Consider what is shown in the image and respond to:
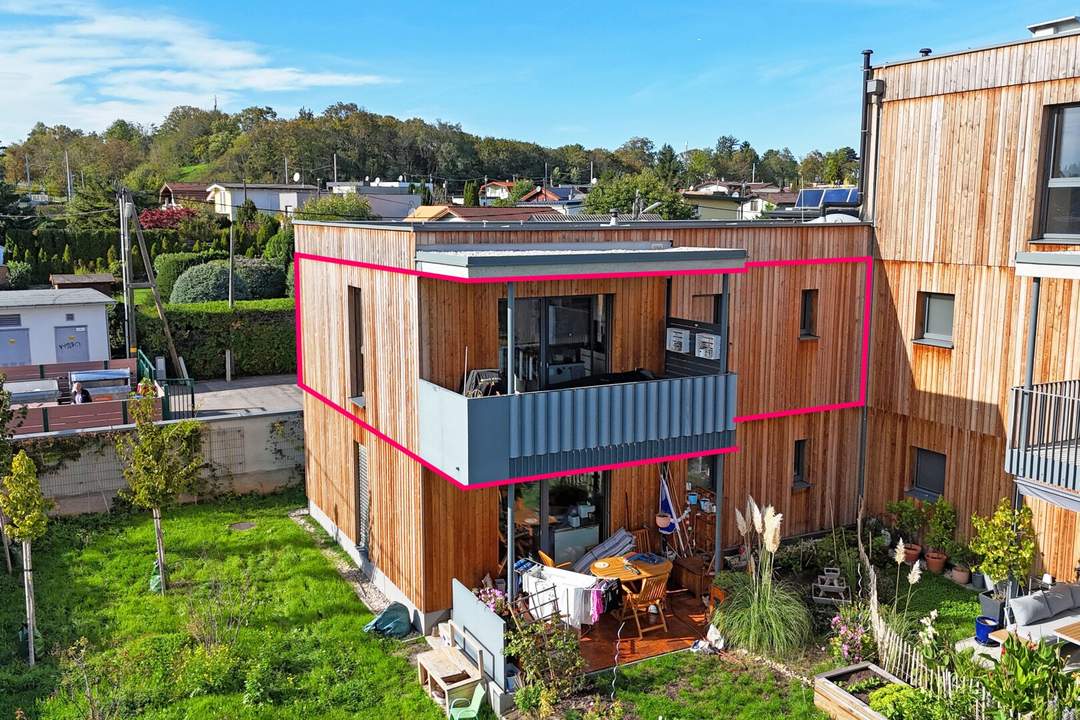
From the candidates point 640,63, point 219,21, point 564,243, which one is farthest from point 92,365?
point 640,63

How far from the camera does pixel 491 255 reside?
9.45 metres

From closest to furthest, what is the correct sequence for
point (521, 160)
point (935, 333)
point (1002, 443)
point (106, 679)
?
point (106, 679), point (1002, 443), point (935, 333), point (521, 160)

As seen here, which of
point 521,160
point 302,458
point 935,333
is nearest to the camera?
point 935,333

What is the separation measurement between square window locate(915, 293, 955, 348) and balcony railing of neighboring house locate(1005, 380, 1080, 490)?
270 cm

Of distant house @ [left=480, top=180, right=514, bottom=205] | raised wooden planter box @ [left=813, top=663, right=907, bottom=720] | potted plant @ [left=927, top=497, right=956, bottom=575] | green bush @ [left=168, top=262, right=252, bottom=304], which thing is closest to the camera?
raised wooden planter box @ [left=813, top=663, right=907, bottom=720]

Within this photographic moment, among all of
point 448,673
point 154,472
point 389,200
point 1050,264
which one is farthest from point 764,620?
point 389,200

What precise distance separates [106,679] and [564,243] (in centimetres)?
762

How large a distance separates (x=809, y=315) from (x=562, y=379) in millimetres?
4440

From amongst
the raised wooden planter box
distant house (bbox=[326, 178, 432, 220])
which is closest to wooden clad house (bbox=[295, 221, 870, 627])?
the raised wooden planter box

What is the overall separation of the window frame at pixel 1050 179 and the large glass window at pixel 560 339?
6004 millimetres

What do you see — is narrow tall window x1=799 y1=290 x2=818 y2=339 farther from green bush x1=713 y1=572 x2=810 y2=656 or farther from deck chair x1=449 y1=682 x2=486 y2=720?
deck chair x1=449 y1=682 x2=486 y2=720

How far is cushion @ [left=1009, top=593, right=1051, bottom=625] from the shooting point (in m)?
10.2

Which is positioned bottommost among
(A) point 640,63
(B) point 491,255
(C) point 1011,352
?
(C) point 1011,352

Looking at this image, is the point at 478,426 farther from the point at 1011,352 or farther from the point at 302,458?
the point at 302,458
